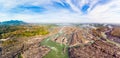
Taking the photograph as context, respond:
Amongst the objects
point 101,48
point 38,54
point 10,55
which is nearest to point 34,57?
point 38,54

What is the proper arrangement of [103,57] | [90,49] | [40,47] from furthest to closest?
1. [40,47]
2. [90,49]
3. [103,57]

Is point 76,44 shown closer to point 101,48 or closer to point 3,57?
point 101,48

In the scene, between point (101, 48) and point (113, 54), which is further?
point (101, 48)

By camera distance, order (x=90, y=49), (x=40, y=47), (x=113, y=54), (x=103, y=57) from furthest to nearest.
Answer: (x=40, y=47) → (x=90, y=49) → (x=113, y=54) → (x=103, y=57)

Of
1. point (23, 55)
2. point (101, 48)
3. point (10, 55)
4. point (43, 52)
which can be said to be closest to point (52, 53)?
point (43, 52)

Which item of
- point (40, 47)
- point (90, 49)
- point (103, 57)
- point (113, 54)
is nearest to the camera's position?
point (103, 57)

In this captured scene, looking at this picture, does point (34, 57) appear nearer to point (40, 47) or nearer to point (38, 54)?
point (38, 54)

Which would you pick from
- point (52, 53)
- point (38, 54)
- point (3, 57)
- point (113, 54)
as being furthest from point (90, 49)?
point (3, 57)

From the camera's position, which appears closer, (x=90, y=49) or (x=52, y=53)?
(x=52, y=53)
